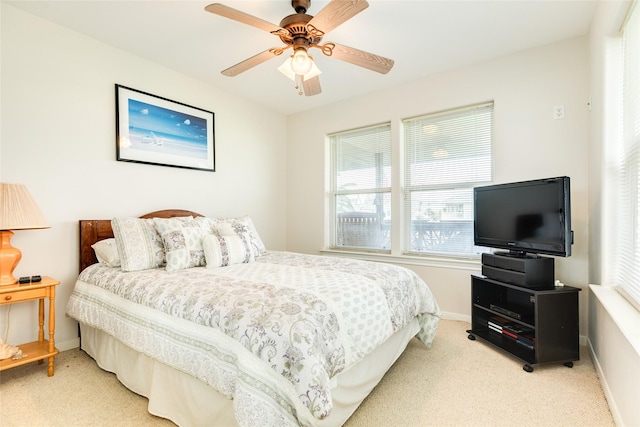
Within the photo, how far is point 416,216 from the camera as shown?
3436mm

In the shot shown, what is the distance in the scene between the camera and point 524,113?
273 centimetres

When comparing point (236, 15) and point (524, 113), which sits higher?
point (236, 15)

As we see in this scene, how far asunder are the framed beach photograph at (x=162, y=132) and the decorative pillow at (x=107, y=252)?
2.58 feet

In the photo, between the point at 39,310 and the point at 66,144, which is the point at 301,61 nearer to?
the point at 66,144

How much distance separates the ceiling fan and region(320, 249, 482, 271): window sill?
1978 millimetres

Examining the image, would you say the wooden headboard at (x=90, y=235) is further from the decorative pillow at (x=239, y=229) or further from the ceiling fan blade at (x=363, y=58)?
the ceiling fan blade at (x=363, y=58)

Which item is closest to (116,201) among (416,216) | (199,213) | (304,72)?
(199,213)

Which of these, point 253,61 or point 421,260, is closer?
point 253,61

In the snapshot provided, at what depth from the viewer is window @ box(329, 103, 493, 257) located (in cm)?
310

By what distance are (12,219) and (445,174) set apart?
11.7 feet

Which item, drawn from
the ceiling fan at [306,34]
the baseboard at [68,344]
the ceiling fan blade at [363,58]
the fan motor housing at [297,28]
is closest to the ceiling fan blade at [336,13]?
the ceiling fan at [306,34]

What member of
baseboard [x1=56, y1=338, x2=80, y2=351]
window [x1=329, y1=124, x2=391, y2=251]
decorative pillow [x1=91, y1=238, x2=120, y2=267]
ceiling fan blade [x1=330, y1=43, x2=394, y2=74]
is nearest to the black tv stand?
window [x1=329, y1=124, x2=391, y2=251]

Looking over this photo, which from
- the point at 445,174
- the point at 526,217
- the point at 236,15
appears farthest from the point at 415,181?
the point at 236,15

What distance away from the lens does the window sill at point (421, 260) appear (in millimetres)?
3012
